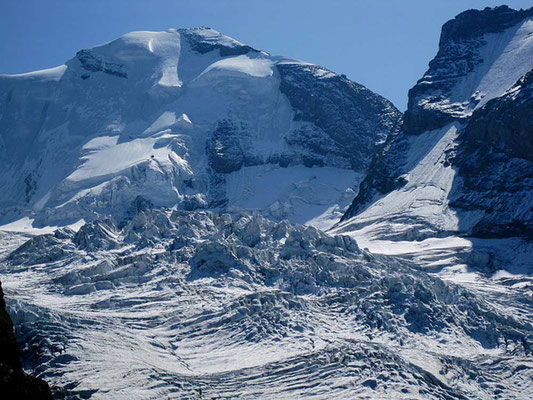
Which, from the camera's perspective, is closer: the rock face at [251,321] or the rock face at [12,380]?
the rock face at [12,380]

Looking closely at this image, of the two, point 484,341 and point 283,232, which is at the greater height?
point 283,232

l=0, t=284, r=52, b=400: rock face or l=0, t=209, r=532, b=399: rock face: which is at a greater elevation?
l=0, t=284, r=52, b=400: rock face

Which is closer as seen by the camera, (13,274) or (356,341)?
(356,341)

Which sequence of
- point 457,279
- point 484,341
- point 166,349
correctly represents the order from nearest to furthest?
point 166,349 → point 484,341 → point 457,279

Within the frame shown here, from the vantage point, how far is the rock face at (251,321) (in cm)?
9756

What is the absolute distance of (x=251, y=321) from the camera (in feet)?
371

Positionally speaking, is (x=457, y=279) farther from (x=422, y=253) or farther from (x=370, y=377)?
(x=370, y=377)

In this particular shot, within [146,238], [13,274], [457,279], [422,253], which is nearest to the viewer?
[13,274]

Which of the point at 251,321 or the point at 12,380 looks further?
the point at 251,321

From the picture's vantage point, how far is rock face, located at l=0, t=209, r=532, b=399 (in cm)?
9756

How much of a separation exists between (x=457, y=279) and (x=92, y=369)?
264 feet

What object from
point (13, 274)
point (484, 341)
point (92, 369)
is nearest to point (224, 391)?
point (92, 369)

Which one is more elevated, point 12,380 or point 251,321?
point 12,380

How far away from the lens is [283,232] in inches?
6132
